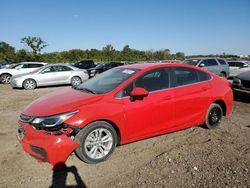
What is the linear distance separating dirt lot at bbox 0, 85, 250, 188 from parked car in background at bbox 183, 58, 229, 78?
10488mm

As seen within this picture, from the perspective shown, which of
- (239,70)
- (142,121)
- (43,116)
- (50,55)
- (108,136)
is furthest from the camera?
(50,55)

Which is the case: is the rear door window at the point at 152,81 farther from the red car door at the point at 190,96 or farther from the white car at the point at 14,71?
the white car at the point at 14,71

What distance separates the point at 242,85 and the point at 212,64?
7526 millimetres

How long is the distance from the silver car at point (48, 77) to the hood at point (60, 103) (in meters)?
9.42

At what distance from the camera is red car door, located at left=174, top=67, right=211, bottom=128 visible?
16.4ft

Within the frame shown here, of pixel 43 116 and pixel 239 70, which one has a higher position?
pixel 43 116

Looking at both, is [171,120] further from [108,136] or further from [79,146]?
[79,146]

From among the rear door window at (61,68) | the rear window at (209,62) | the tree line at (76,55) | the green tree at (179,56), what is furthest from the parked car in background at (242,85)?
the green tree at (179,56)

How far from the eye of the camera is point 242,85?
877 cm

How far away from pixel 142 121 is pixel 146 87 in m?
0.64

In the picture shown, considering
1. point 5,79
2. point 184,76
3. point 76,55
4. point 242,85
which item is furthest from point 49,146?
point 76,55

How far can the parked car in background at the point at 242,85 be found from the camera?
8.54 metres

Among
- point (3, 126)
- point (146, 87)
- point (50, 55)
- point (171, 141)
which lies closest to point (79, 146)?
point (146, 87)

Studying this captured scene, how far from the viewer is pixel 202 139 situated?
16.8 ft
